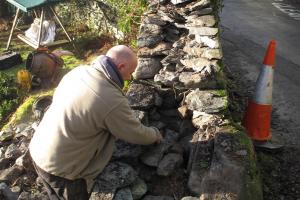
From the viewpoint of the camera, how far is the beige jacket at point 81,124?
3.26 meters

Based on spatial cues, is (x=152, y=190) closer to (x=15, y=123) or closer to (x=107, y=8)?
(x=15, y=123)

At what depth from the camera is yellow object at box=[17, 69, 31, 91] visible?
7.10m

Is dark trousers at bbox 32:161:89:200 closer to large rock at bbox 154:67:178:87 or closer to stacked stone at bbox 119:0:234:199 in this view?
stacked stone at bbox 119:0:234:199

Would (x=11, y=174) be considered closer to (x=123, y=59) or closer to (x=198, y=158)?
(x=123, y=59)

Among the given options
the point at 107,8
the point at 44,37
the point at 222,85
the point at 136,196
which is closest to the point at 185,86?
the point at 222,85

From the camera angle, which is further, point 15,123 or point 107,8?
point 107,8

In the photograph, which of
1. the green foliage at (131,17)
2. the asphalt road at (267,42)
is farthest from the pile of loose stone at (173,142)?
the asphalt road at (267,42)

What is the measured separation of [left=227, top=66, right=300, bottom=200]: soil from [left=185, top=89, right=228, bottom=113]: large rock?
2.99 feet

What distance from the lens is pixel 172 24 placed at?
5969 millimetres

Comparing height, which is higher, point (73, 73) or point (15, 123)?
point (73, 73)

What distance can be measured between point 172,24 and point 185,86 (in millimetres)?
1633

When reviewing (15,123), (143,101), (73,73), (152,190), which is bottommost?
(15,123)

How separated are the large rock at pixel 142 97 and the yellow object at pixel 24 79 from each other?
309cm

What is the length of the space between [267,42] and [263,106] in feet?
13.6
